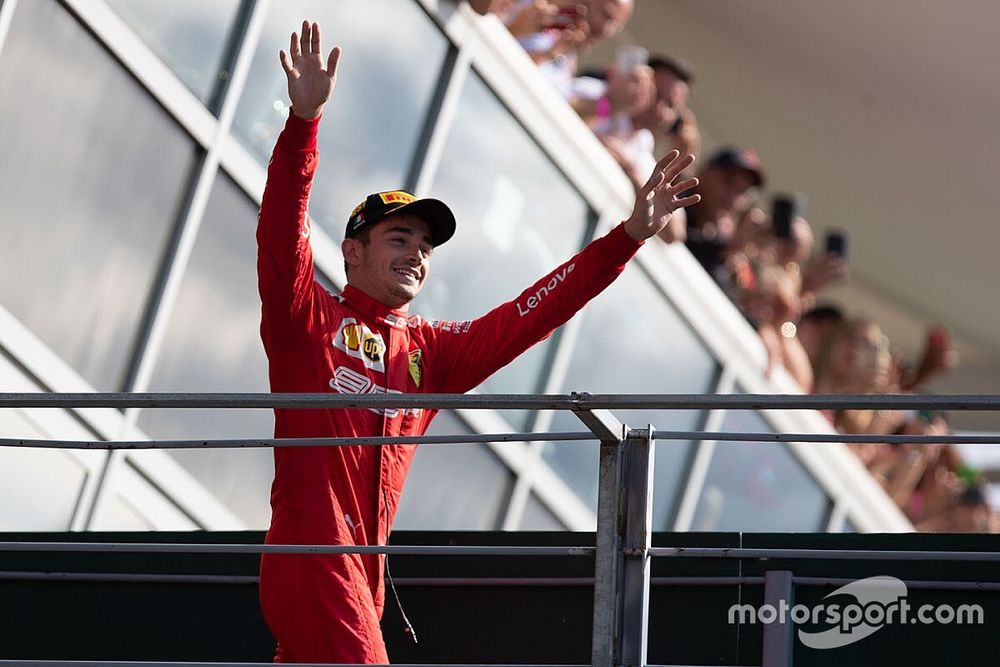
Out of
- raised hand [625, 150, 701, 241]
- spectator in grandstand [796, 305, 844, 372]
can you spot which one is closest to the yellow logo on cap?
raised hand [625, 150, 701, 241]

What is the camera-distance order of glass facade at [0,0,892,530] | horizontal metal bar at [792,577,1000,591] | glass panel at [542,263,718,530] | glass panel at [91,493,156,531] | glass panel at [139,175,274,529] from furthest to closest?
glass panel at [542,263,718,530]
glass panel at [139,175,274,529]
glass panel at [91,493,156,531]
glass facade at [0,0,892,530]
horizontal metal bar at [792,577,1000,591]

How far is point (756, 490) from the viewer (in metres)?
9.11

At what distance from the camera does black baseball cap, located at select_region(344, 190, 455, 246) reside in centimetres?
425

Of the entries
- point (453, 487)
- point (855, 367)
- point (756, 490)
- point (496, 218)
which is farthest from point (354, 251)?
point (855, 367)

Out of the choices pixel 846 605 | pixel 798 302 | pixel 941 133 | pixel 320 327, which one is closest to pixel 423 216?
pixel 320 327

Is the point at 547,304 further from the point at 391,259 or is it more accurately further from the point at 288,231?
the point at 288,231

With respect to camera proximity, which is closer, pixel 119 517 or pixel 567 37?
pixel 119 517

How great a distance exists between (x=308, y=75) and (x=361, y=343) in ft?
2.21

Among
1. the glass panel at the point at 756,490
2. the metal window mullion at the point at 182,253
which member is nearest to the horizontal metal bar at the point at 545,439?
the metal window mullion at the point at 182,253

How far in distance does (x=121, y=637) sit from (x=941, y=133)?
32.2 feet

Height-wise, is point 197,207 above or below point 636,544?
above

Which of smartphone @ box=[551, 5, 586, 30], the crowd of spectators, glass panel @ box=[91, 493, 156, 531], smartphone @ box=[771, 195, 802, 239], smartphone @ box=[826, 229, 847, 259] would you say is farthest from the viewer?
smartphone @ box=[826, 229, 847, 259]

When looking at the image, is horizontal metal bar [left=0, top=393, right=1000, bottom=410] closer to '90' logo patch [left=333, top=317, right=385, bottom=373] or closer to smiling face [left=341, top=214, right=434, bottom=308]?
'90' logo patch [left=333, top=317, right=385, bottom=373]

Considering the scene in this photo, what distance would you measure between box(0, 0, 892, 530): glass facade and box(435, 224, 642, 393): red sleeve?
1.59 meters
